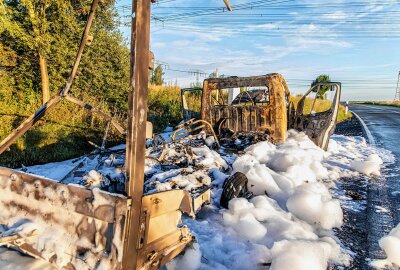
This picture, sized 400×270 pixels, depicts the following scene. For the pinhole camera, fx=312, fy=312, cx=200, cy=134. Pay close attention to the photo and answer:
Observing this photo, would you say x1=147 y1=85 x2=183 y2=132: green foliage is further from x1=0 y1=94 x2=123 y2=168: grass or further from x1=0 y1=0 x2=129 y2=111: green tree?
x1=0 y1=94 x2=123 y2=168: grass

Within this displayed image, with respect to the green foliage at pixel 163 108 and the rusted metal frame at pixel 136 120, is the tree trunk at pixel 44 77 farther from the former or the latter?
the rusted metal frame at pixel 136 120

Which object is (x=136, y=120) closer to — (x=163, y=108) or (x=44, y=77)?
(x=44, y=77)

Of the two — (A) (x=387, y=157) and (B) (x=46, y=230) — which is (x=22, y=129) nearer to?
(B) (x=46, y=230)

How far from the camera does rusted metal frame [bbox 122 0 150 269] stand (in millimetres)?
Result: 1894

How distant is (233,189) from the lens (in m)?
3.83

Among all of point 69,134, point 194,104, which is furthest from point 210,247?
point 194,104

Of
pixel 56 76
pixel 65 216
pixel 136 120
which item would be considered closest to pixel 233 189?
pixel 65 216

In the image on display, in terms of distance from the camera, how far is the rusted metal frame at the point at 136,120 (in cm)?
189

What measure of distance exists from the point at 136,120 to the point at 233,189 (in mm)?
2188

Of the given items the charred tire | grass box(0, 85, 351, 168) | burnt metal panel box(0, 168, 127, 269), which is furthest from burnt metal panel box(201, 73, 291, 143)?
burnt metal panel box(0, 168, 127, 269)

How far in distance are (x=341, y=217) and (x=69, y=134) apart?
27.0 feet

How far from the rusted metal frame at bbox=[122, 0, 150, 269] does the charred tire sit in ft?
6.36

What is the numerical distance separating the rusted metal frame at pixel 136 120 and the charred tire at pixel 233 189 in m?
1.94

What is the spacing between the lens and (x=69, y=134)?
376 inches
